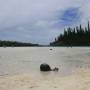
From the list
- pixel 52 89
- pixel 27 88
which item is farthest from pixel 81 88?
pixel 27 88

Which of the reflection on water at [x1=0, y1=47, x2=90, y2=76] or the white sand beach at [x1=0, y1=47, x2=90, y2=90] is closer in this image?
the white sand beach at [x1=0, y1=47, x2=90, y2=90]

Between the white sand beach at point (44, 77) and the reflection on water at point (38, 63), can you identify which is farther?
the reflection on water at point (38, 63)

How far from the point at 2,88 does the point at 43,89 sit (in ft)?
9.74

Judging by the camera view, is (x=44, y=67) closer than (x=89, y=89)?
No

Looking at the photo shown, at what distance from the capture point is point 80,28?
187 m

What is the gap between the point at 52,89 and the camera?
17.5m

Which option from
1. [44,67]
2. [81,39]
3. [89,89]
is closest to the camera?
[89,89]

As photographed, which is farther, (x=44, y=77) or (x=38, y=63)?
(x=38, y=63)

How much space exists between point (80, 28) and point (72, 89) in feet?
565

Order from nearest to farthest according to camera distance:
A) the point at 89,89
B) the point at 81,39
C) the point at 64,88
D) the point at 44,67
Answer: the point at 89,89 → the point at 64,88 → the point at 44,67 → the point at 81,39

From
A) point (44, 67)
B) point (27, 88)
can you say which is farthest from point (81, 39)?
point (27, 88)

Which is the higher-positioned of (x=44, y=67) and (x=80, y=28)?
(x=80, y=28)

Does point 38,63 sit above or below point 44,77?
below

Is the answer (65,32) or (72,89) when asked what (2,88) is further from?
(65,32)
